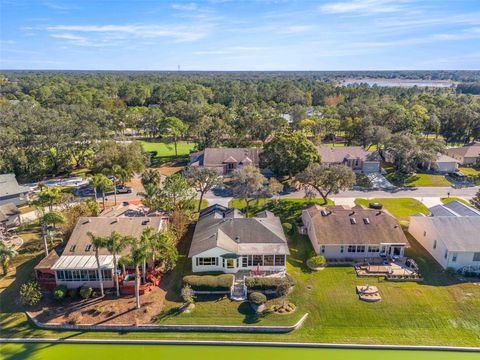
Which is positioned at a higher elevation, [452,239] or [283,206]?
[452,239]

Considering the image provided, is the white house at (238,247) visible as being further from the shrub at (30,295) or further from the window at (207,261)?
the shrub at (30,295)

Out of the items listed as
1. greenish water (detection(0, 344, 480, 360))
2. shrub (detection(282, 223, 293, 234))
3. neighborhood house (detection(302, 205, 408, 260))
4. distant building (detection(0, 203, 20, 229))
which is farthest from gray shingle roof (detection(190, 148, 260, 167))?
greenish water (detection(0, 344, 480, 360))

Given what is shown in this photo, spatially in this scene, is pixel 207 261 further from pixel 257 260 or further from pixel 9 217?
pixel 9 217

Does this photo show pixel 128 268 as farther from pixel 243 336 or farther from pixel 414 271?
pixel 414 271

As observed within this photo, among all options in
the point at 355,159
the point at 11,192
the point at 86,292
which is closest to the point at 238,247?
the point at 86,292

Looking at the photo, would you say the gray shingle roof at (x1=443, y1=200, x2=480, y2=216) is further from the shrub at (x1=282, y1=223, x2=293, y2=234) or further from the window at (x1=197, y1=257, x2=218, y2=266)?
the window at (x1=197, y1=257, x2=218, y2=266)

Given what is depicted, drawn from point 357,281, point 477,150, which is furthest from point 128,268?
point 477,150
